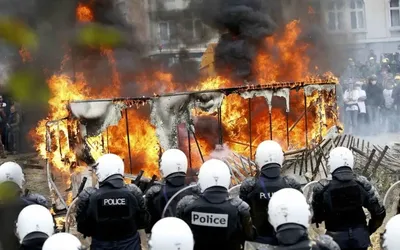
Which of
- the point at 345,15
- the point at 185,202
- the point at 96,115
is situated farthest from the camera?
the point at 345,15

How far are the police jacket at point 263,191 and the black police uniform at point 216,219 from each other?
588mm

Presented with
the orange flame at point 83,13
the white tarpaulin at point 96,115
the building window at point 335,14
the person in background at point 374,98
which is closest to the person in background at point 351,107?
the person in background at point 374,98

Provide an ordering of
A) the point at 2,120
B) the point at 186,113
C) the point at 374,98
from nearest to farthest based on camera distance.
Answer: the point at 186,113, the point at 374,98, the point at 2,120

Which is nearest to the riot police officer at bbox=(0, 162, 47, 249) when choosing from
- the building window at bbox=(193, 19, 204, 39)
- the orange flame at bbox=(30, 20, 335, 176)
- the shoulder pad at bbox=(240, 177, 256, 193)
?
the shoulder pad at bbox=(240, 177, 256, 193)

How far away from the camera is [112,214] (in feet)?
16.2

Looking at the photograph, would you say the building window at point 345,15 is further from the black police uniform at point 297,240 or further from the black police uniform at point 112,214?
the black police uniform at point 297,240

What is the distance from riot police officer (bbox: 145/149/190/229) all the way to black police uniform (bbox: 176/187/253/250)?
2.98 ft

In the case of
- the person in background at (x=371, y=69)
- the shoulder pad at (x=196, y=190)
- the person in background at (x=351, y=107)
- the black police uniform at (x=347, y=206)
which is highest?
the person in background at (x=371, y=69)

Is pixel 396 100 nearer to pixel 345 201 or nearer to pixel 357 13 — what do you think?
pixel 345 201

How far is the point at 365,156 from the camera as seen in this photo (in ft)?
32.4

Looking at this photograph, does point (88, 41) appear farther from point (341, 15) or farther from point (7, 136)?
point (341, 15)

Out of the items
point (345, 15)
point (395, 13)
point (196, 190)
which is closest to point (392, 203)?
point (196, 190)

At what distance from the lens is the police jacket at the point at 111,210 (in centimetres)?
491

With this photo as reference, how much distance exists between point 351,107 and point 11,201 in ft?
36.1
